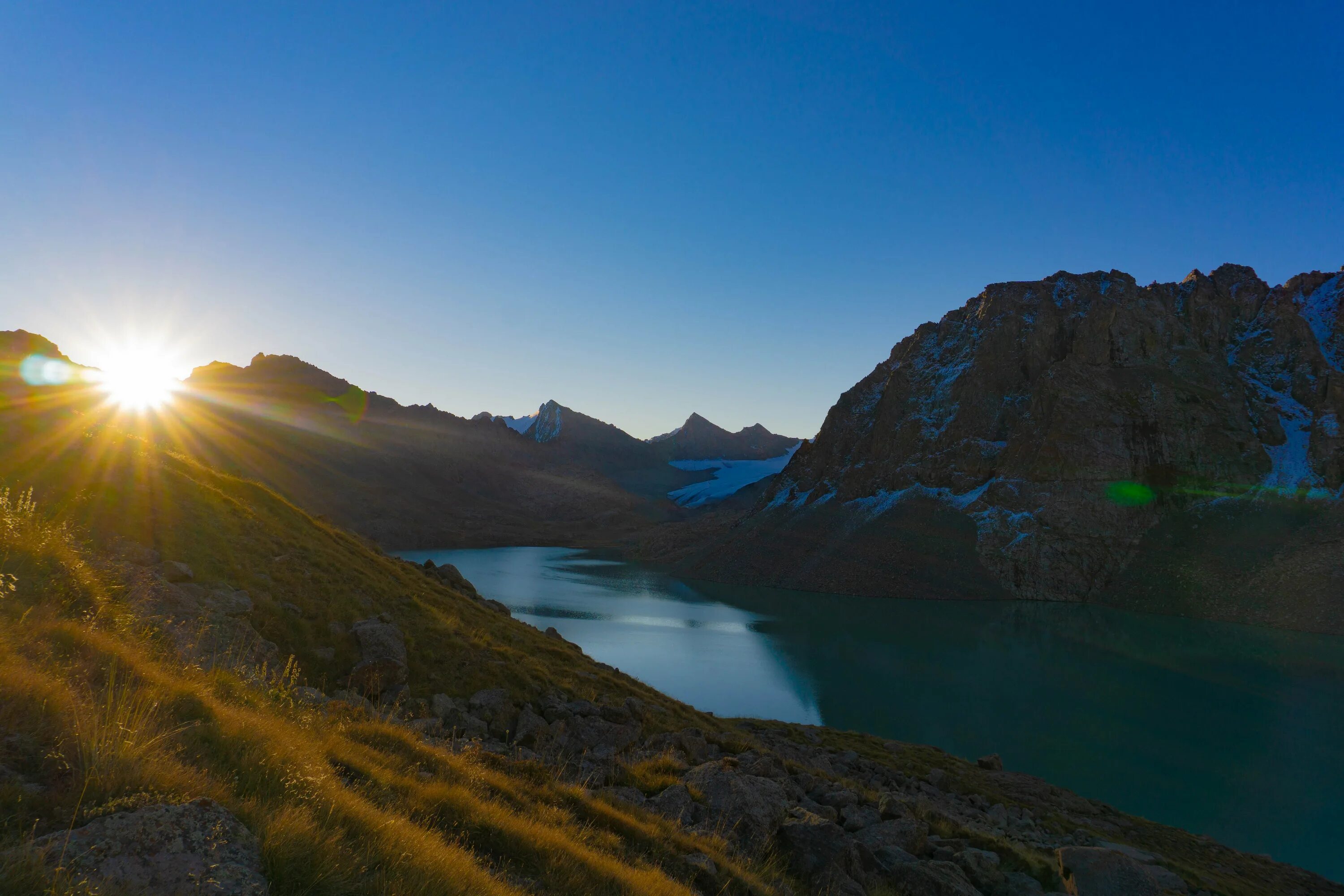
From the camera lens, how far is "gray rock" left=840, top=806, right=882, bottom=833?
1035cm

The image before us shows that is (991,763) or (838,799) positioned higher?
(838,799)

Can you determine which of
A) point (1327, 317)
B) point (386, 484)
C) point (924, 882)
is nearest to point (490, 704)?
point (924, 882)

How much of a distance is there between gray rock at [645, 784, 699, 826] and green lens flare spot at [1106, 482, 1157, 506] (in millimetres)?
90986

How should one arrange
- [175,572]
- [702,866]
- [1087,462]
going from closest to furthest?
[702,866], [175,572], [1087,462]

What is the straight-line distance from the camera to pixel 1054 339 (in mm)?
97438

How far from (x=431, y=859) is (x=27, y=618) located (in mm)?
5517

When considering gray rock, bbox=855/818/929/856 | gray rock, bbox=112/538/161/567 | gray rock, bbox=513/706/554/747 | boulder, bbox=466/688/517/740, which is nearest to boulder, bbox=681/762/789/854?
gray rock, bbox=855/818/929/856

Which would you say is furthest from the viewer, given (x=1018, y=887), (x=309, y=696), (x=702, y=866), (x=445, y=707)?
(x=445, y=707)

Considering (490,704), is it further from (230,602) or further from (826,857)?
(826,857)

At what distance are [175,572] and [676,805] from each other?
11.7 metres

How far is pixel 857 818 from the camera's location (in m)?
10.5

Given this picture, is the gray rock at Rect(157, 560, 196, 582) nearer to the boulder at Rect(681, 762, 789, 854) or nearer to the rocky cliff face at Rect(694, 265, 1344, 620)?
the boulder at Rect(681, 762, 789, 854)

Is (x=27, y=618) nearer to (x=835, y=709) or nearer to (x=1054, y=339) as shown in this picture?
(x=835, y=709)

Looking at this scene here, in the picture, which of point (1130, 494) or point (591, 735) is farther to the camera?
point (1130, 494)
